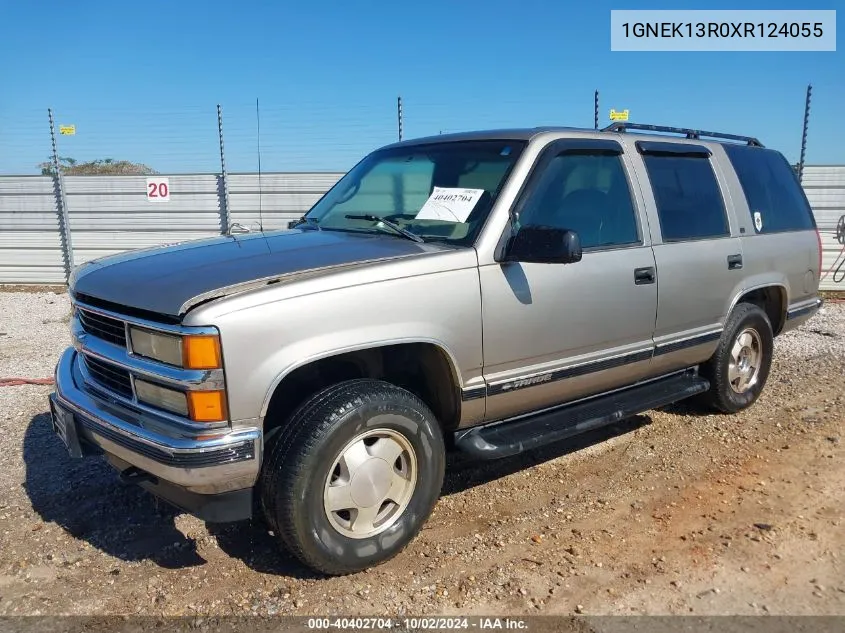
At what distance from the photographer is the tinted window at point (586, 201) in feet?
11.9

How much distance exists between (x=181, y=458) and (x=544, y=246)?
1818 millimetres

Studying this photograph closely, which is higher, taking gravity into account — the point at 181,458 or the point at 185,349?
the point at 185,349

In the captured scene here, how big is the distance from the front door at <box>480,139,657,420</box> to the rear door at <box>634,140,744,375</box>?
0.51 feet

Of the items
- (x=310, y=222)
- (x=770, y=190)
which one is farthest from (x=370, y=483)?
(x=770, y=190)

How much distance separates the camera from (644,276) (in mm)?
3951

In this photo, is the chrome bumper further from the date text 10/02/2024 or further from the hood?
the date text 10/02/2024

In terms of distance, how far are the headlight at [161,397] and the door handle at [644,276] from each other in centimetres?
255

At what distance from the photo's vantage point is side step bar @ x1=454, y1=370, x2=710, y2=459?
3.42 meters

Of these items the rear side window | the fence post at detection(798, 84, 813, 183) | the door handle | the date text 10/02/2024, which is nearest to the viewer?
the date text 10/02/2024

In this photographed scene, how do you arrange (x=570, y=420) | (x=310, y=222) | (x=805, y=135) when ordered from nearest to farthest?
(x=570, y=420) < (x=310, y=222) < (x=805, y=135)

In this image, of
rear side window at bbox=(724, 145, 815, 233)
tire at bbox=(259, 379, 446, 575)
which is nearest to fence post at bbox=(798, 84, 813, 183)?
rear side window at bbox=(724, 145, 815, 233)

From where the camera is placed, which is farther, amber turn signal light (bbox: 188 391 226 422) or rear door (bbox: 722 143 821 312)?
rear door (bbox: 722 143 821 312)

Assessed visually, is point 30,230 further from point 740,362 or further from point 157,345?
point 740,362

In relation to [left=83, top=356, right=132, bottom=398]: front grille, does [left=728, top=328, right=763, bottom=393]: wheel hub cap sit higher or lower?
lower
